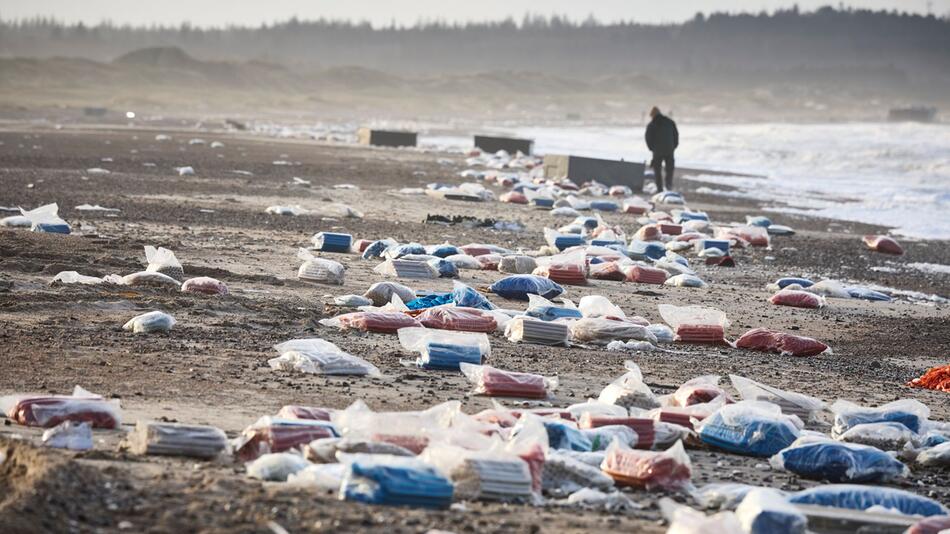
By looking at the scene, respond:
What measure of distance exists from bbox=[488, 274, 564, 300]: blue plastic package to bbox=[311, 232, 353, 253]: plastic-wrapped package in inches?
95.8

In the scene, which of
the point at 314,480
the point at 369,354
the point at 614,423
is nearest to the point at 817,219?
the point at 369,354

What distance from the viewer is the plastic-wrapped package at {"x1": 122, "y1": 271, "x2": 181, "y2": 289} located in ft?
28.7

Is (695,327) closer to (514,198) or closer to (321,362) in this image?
(321,362)

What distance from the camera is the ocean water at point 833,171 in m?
22.7

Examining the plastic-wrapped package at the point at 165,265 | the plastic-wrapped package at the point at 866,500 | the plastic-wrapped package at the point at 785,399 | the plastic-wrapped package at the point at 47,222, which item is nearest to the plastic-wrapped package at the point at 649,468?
the plastic-wrapped package at the point at 866,500

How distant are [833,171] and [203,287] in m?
31.2

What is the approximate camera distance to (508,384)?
20.8ft

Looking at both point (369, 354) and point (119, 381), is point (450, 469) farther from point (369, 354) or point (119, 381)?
point (369, 354)

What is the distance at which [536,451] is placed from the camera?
4660 millimetres

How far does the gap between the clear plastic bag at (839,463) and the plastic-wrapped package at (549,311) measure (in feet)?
10.3

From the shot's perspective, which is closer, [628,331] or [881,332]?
[628,331]

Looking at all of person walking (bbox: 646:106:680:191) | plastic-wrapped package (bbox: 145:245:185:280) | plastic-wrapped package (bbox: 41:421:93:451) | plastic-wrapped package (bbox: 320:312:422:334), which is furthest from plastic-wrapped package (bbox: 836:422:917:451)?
person walking (bbox: 646:106:680:191)

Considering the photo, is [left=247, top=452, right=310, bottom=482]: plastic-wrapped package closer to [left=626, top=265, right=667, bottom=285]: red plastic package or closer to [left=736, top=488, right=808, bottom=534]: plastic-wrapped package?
[left=736, top=488, right=808, bottom=534]: plastic-wrapped package

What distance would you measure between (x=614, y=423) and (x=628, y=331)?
103 inches
